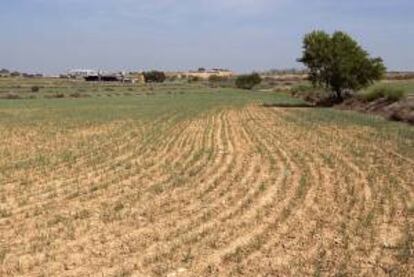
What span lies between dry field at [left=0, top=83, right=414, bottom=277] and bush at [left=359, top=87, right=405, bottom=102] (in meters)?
25.7

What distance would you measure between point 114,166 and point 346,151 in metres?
8.16

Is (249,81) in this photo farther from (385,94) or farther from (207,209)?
(207,209)

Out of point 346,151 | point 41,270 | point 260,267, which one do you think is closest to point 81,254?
point 41,270

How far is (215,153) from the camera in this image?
68.0ft

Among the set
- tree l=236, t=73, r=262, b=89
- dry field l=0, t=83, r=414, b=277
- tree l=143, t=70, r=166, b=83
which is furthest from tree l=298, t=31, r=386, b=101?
tree l=143, t=70, r=166, b=83

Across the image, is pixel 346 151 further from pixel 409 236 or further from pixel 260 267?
pixel 260 267

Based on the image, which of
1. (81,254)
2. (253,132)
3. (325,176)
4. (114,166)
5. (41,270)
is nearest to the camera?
(41,270)

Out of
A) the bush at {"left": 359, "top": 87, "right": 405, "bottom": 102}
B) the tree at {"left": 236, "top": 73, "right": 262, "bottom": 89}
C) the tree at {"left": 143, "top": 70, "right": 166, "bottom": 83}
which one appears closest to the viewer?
the bush at {"left": 359, "top": 87, "right": 405, "bottom": 102}

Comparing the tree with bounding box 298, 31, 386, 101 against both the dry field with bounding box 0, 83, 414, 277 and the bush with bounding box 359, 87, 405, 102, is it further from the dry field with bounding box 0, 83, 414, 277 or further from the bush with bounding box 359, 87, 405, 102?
the dry field with bounding box 0, 83, 414, 277

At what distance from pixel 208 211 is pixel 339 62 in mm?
48681

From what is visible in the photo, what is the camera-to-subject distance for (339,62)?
5819 centimetres

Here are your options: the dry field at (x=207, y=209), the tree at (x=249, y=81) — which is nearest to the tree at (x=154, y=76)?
the tree at (x=249, y=81)

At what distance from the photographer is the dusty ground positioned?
28.2 ft

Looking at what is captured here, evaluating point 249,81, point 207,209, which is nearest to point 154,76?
point 249,81
